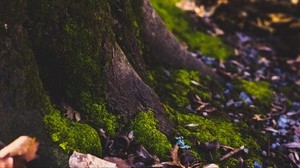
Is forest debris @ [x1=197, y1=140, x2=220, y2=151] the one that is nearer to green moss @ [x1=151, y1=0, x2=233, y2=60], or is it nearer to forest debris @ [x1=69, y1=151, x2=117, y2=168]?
forest debris @ [x1=69, y1=151, x2=117, y2=168]

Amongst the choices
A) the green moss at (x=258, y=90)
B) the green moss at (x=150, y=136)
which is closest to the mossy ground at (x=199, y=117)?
the green moss at (x=150, y=136)

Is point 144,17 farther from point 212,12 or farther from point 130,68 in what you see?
point 212,12

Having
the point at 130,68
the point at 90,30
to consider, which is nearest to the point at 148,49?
the point at 130,68

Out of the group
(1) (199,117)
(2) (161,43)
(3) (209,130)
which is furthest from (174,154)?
(2) (161,43)

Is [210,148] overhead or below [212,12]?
overhead

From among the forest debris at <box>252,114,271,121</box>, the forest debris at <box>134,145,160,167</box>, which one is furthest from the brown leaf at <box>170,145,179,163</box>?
the forest debris at <box>252,114,271,121</box>

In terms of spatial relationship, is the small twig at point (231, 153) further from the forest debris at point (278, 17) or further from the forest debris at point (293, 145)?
the forest debris at point (278, 17)
